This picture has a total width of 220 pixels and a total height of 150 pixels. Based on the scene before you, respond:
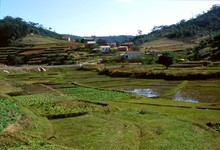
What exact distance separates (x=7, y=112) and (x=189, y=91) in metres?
25.6

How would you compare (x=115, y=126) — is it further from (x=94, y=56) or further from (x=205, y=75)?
(x=94, y=56)

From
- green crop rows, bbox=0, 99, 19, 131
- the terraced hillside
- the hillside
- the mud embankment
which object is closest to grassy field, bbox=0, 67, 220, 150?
green crop rows, bbox=0, 99, 19, 131

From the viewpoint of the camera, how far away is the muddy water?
116 feet

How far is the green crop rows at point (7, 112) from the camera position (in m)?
19.1

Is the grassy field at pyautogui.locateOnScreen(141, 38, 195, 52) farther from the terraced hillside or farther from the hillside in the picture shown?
the terraced hillside

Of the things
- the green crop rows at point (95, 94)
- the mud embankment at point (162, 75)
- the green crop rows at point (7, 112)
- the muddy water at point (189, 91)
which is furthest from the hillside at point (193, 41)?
the green crop rows at point (7, 112)

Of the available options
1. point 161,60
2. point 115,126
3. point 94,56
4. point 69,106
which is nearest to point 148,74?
A: point 161,60

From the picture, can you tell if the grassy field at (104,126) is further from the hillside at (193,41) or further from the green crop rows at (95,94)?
the hillside at (193,41)

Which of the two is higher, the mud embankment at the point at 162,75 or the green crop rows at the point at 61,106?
the green crop rows at the point at 61,106

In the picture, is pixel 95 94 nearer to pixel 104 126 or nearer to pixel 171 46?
pixel 104 126

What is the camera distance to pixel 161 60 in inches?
2621

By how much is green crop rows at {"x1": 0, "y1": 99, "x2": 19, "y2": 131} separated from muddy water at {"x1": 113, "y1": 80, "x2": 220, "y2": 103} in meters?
18.4

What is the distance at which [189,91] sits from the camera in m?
41.0

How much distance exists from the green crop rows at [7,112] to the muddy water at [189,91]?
18.4m
